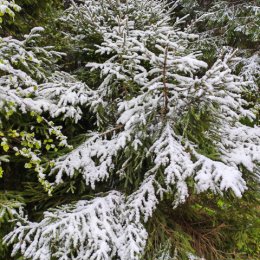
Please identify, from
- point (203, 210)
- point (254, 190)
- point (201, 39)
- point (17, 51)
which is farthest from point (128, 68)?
point (201, 39)

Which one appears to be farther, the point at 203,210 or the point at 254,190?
the point at 203,210

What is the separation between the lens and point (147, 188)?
2455mm

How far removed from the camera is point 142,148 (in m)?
2.64

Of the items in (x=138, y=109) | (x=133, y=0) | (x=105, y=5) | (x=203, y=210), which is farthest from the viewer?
(x=133, y=0)

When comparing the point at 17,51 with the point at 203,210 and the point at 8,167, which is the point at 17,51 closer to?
the point at 8,167

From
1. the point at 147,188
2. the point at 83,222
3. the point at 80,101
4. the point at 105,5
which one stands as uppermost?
the point at 105,5

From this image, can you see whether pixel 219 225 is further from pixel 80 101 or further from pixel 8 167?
pixel 8 167

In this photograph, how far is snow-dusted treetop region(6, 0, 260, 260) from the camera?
7.17 feet

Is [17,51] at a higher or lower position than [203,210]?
higher

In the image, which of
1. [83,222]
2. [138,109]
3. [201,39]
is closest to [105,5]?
[138,109]

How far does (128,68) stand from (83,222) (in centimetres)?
153

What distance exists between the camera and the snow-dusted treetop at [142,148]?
219 cm

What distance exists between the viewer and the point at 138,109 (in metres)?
2.48

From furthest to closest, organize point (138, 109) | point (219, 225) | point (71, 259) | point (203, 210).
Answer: point (203, 210), point (219, 225), point (138, 109), point (71, 259)
